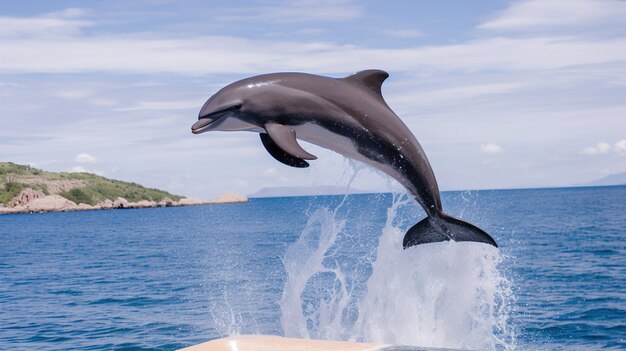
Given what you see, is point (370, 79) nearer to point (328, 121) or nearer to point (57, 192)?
point (328, 121)

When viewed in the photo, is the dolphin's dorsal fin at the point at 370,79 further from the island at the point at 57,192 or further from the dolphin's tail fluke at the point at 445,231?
the island at the point at 57,192

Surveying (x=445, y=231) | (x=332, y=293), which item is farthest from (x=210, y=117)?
(x=332, y=293)

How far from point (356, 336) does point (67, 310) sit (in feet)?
51.1

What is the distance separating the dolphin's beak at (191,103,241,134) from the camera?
830cm

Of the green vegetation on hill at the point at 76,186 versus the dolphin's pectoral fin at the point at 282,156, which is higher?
the green vegetation on hill at the point at 76,186

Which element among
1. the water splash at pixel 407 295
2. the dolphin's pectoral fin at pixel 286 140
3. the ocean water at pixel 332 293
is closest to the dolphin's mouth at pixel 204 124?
the dolphin's pectoral fin at pixel 286 140

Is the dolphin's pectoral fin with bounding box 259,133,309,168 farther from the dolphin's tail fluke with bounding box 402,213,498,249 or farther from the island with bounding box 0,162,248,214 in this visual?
the island with bounding box 0,162,248,214

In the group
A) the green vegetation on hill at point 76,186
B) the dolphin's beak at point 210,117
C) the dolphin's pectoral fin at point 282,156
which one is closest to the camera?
the dolphin's pectoral fin at point 282,156

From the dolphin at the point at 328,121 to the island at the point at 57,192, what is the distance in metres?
150

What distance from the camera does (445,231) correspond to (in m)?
9.41

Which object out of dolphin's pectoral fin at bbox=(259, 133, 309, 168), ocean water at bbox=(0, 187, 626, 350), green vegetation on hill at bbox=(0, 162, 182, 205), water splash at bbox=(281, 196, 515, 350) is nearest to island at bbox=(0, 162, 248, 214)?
green vegetation on hill at bbox=(0, 162, 182, 205)

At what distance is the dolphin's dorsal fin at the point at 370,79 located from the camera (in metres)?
9.02

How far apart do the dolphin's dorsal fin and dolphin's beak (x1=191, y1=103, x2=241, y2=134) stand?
149 centimetres

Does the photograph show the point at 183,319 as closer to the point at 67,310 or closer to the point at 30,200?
the point at 67,310
